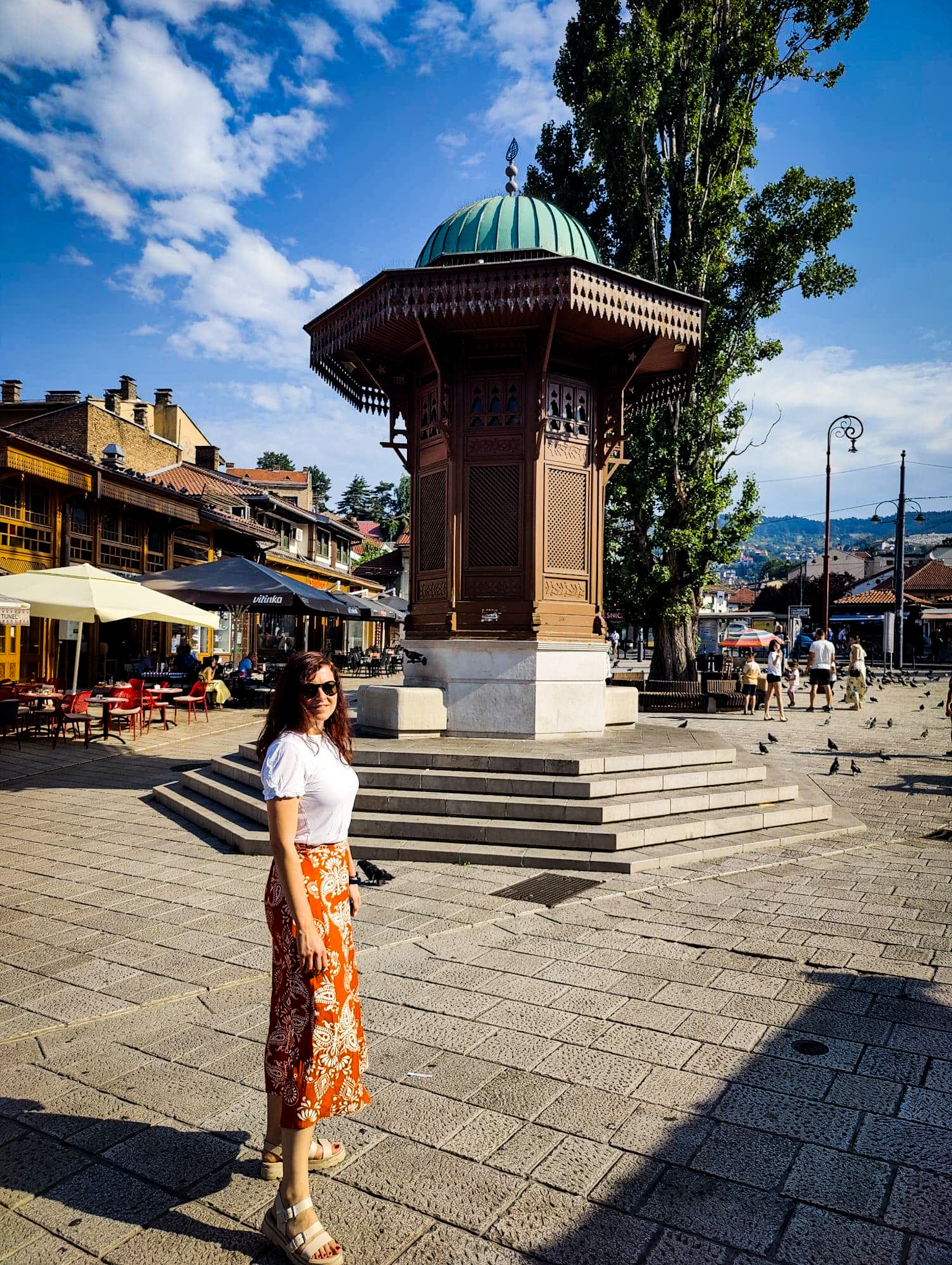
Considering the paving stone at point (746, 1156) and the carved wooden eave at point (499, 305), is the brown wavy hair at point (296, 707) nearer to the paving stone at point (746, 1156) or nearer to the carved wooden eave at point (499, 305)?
the paving stone at point (746, 1156)

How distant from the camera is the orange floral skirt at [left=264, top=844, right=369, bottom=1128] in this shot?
101 inches

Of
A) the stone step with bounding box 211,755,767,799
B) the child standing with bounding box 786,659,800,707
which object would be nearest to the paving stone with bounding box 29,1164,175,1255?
the stone step with bounding box 211,755,767,799

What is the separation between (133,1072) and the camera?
3586mm

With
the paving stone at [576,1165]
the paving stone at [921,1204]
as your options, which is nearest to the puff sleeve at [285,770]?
the paving stone at [576,1165]

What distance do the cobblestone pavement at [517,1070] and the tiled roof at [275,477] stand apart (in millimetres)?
51037

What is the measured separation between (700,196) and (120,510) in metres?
17.4

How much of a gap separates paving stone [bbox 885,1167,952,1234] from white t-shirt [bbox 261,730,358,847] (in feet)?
7.08

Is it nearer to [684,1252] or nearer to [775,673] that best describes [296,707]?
[684,1252]

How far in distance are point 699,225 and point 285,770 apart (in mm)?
20040

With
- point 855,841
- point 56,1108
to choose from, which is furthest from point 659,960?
point 855,841

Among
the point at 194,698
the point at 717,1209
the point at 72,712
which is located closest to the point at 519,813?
the point at 717,1209

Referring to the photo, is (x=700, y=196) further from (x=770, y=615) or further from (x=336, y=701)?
(x=770, y=615)

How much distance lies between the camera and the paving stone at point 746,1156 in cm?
288

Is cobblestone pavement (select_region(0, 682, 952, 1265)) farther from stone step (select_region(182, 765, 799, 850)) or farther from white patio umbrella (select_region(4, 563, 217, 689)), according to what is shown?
white patio umbrella (select_region(4, 563, 217, 689))
